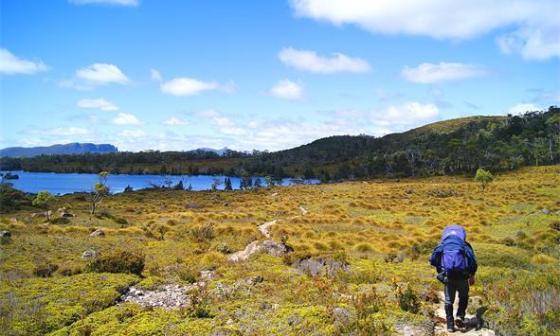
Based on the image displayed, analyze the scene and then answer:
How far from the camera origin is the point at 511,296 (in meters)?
9.85

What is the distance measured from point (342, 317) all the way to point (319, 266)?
6.84 meters

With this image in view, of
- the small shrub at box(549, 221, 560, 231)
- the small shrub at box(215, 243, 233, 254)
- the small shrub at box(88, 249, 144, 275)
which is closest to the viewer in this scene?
the small shrub at box(88, 249, 144, 275)

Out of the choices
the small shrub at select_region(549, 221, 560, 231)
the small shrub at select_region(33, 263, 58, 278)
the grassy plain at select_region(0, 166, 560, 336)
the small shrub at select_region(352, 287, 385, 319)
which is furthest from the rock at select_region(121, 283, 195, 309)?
the small shrub at select_region(549, 221, 560, 231)

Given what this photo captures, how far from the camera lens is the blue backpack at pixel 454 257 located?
8742 mm

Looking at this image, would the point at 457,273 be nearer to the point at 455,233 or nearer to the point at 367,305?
the point at 455,233

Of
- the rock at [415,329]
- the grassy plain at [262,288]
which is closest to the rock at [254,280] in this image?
the grassy plain at [262,288]

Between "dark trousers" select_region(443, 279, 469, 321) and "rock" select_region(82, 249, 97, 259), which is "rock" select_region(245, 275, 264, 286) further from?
"rock" select_region(82, 249, 97, 259)

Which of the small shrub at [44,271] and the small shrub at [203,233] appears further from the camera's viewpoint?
the small shrub at [203,233]

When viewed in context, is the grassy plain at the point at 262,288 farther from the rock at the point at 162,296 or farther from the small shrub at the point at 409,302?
the rock at the point at 162,296

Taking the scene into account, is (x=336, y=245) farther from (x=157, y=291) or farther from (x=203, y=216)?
(x=203, y=216)

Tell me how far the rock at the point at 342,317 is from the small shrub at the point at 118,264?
8.61m

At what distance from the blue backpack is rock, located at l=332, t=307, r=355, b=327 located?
2285 mm

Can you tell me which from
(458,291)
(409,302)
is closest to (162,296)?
(409,302)

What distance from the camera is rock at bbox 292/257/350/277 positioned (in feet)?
47.7
